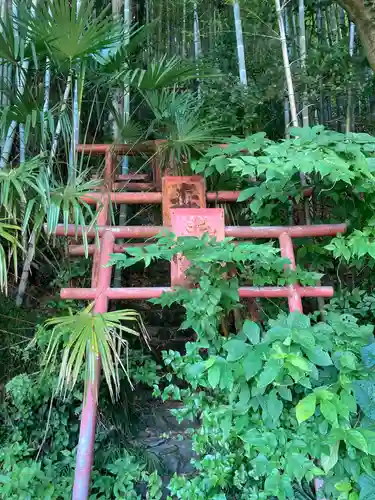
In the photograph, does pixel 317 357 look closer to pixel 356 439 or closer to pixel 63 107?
pixel 356 439

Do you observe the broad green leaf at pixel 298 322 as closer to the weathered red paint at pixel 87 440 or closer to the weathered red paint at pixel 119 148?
the weathered red paint at pixel 87 440

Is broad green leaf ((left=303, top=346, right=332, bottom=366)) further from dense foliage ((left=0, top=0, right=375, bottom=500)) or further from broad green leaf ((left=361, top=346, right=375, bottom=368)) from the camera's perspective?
broad green leaf ((left=361, top=346, right=375, bottom=368))

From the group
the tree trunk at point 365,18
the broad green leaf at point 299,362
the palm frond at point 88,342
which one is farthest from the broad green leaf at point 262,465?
the tree trunk at point 365,18

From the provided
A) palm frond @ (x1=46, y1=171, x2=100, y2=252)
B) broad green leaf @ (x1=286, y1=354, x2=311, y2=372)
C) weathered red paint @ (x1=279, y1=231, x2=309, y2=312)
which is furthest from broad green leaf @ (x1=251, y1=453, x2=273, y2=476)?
palm frond @ (x1=46, y1=171, x2=100, y2=252)

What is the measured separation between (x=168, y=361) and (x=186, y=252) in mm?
420

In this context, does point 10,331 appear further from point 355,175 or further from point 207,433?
point 355,175

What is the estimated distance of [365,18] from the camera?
6.81ft

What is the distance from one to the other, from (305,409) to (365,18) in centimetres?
185

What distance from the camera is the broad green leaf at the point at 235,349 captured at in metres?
1.43

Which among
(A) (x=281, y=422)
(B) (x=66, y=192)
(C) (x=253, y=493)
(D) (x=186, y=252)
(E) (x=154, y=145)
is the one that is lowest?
(C) (x=253, y=493)

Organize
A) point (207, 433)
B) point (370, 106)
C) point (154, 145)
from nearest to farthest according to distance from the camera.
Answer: point (207, 433)
point (154, 145)
point (370, 106)

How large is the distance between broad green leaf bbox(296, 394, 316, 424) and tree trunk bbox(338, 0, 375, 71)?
1.66 metres

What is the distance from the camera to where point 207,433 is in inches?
63.7

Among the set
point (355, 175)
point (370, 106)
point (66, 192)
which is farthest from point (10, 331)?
point (370, 106)
